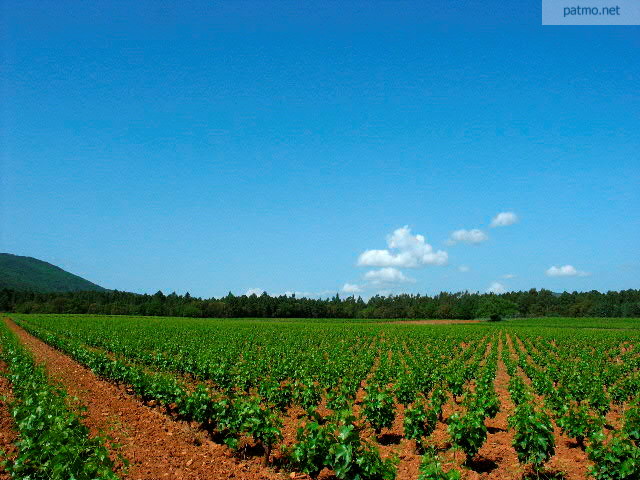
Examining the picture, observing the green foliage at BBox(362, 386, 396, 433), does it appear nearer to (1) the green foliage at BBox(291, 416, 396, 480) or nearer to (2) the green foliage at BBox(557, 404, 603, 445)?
(1) the green foliage at BBox(291, 416, 396, 480)

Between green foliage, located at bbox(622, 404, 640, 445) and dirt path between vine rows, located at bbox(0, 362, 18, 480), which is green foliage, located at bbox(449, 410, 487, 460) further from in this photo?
dirt path between vine rows, located at bbox(0, 362, 18, 480)

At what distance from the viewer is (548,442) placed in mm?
10141

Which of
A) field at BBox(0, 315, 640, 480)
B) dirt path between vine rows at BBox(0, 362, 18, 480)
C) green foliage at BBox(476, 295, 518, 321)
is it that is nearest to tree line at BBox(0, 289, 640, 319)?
green foliage at BBox(476, 295, 518, 321)

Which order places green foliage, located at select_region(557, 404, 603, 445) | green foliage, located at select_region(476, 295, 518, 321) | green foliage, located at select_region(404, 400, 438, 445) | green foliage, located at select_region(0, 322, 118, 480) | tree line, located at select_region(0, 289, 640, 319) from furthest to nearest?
tree line, located at select_region(0, 289, 640, 319)
green foliage, located at select_region(476, 295, 518, 321)
green foliage, located at select_region(404, 400, 438, 445)
green foliage, located at select_region(557, 404, 603, 445)
green foliage, located at select_region(0, 322, 118, 480)

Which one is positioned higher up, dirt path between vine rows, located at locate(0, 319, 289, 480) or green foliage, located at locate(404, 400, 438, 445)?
green foliage, located at locate(404, 400, 438, 445)

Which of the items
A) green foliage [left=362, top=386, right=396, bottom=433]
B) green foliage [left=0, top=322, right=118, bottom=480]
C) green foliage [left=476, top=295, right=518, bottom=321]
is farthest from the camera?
green foliage [left=476, top=295, right=518, bottom=321]

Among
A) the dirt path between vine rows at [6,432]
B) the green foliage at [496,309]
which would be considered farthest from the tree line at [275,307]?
the dirt path between vine rows at [6,432]

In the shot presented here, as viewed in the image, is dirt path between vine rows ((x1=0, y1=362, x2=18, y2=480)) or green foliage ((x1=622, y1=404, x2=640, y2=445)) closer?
dirt path between vine rows ((x1=0, y1=362, x2=18, y2=480))

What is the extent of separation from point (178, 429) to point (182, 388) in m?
1.72

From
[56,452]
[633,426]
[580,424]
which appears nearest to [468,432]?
[580,424]

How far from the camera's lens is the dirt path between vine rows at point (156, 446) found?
10164 millimetres

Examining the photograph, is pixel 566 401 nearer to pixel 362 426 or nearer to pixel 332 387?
pixel 362 426

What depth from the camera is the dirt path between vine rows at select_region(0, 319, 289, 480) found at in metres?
10.2

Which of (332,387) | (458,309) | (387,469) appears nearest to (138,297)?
(458,309)
